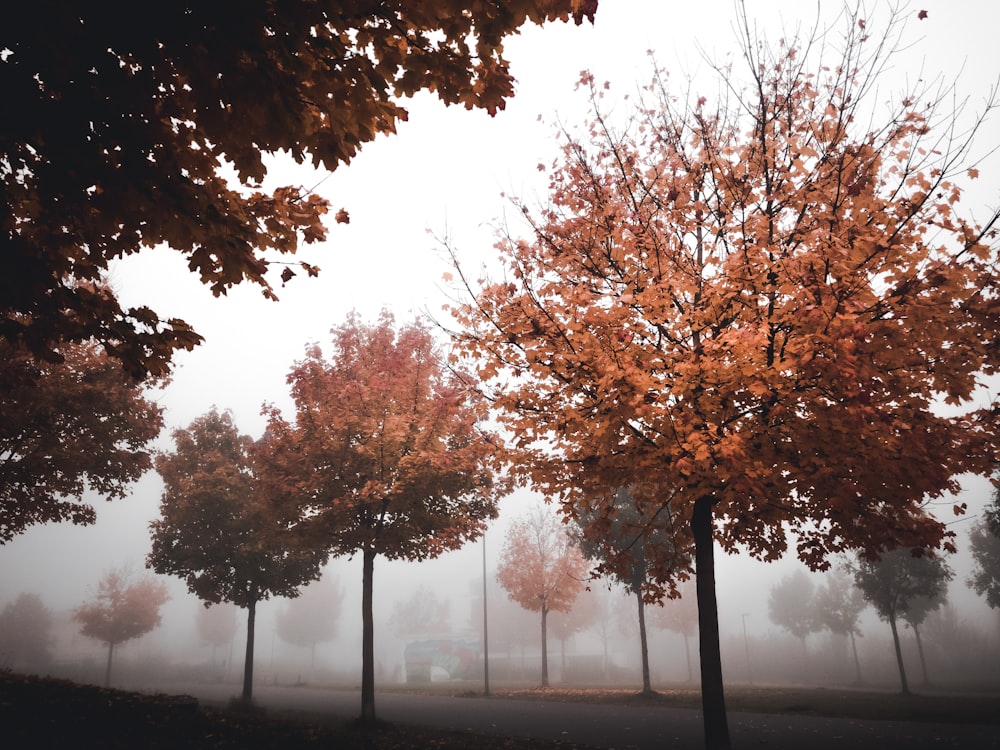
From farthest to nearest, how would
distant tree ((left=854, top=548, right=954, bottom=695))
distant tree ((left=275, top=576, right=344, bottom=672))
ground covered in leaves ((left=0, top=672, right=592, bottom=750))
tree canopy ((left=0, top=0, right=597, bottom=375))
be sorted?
distant tree ((left=275, top=576, right=344, bottom=672))
distant tree ((left=854, top=548, right=954, bottom=695))
ground covered in leaves ((left=0, top=672, right=592, bottom=750))
tree canopy ((left=0, top=0, right=597, bottom=375))

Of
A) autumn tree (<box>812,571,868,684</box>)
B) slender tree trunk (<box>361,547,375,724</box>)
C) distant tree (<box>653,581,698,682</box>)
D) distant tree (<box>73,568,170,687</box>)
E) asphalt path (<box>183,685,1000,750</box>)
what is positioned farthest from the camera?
distant tree (<box>653,581,698,682</box>)

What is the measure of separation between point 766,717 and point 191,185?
17.1 metres

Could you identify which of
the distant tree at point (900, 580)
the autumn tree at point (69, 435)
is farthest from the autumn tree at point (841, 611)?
the autumn tree at point (69, 435)

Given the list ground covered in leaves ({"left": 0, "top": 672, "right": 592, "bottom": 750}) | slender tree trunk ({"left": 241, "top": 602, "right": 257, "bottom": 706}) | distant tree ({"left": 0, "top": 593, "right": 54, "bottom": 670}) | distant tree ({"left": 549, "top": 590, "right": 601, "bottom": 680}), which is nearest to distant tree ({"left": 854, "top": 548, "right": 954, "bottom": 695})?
distant tree ({"left": 549, "top": 590, "right": 601, "bottom": 680})

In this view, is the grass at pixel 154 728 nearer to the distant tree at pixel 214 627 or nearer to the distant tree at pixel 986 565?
the distant tree at pixel 986 565

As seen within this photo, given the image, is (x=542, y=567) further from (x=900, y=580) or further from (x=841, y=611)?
(x=841, y=611)

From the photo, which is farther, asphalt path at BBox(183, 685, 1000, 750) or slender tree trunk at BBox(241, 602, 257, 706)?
slender tree trunk at BBox(241, 602, 257, 706)

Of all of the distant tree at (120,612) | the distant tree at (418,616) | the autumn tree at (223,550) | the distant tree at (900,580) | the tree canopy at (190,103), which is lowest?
the distant tree at (418,616)

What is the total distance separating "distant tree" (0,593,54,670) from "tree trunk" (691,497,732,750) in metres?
62.2

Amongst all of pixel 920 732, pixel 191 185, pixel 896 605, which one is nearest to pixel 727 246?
pixel 191 185

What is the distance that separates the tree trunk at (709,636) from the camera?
5703 mm

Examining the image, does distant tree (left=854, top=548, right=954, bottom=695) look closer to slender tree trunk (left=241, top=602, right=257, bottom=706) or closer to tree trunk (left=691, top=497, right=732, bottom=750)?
tree trunk (left=691, top=497, right=732, bottom=750)

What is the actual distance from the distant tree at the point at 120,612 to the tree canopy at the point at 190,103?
4352cm

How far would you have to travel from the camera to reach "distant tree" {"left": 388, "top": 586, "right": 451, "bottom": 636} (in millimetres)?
74000
